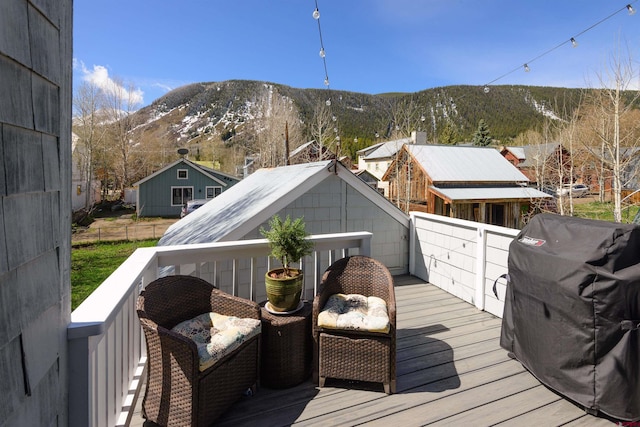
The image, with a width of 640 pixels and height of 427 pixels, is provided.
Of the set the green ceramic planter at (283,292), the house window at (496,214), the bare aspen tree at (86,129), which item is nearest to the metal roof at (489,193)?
the house window at (496,214)

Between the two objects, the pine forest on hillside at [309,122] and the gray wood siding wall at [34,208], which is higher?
the pine forest on hillside at [309,122]

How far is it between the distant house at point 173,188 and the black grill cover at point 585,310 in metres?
23.3

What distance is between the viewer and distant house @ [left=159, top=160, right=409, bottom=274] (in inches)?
170

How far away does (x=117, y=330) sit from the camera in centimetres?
186

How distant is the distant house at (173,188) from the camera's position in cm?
2241

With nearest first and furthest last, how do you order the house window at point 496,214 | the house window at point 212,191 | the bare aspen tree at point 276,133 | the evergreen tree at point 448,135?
1. the house window at point 496,214
2. the house window at point 212,191
3. the bare aspen tree at point 276,133
4. the evergreen tree at point 448,135

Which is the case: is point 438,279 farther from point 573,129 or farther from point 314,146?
point 314,146

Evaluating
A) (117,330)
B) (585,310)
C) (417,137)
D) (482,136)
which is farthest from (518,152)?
(117,330)

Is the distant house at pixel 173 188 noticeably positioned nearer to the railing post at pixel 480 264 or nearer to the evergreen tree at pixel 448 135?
the railing post at pixel 480 264

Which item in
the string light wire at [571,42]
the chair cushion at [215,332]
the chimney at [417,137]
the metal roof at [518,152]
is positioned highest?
the metal roof at [518,152]

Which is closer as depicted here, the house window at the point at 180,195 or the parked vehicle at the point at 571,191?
the parked vehicle at the point at 571,191

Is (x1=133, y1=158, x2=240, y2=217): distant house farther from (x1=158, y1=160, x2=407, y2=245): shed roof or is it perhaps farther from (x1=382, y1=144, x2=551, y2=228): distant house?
(x1=158, y1=160, x2=407, y2=245): shed roof

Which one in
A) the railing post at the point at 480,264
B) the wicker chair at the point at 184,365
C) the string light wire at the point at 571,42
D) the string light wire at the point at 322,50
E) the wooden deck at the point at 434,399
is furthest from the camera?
the string light wire at the point at 571,42

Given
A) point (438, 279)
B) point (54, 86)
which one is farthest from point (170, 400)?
point (438, 279)
